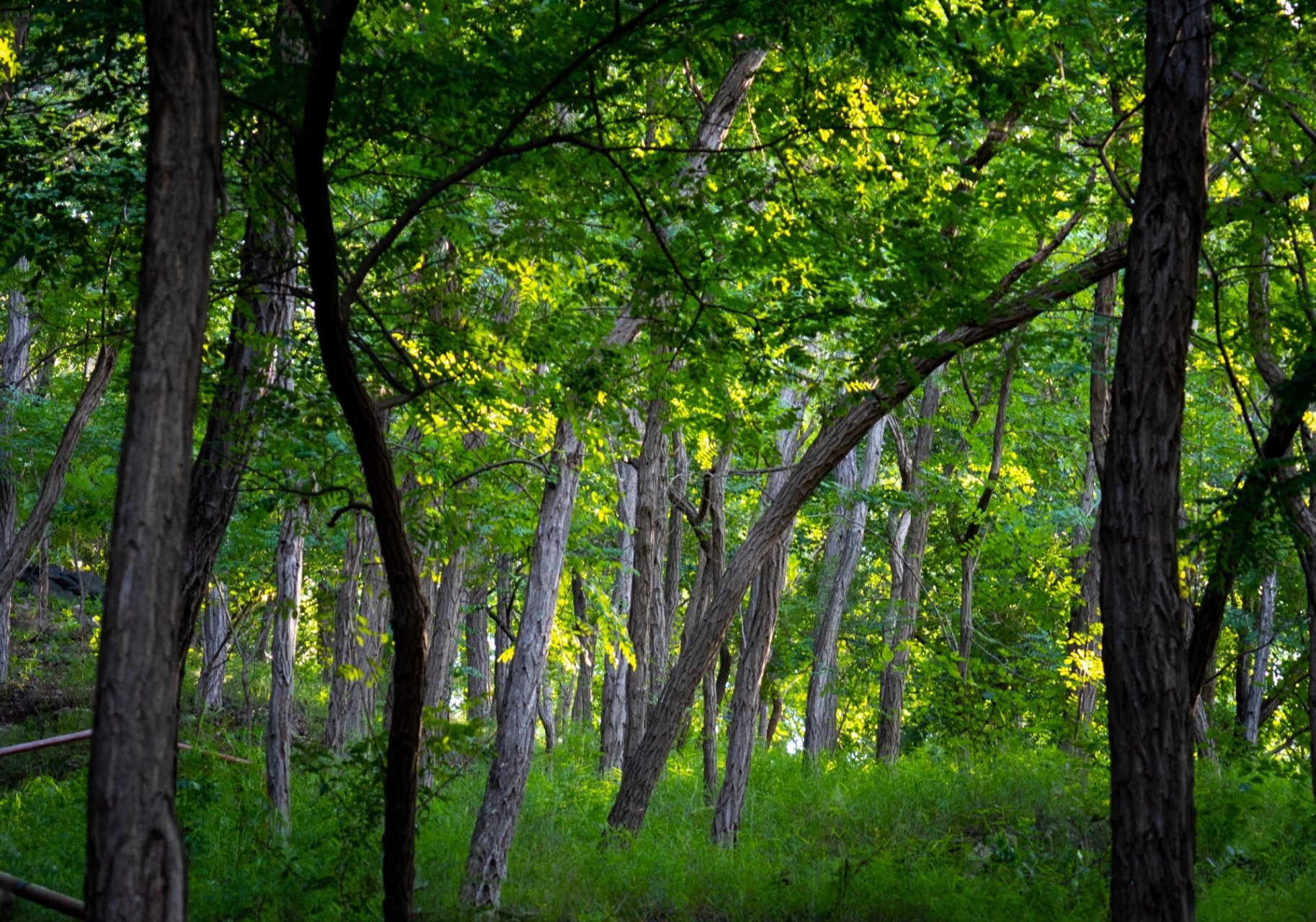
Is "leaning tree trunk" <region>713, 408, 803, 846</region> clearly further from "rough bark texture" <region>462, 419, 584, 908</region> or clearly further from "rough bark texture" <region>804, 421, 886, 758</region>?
"rough bark texture" <region>804, 421, 886, 758</region>

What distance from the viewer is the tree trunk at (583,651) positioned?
1166 centimetres

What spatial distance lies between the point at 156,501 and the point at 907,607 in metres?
14.0

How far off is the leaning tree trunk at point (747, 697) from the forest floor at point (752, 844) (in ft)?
1.12

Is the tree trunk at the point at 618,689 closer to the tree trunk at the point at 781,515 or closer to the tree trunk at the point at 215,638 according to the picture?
the tree trunk at the point at 781,515

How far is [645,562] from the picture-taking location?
12.9 m

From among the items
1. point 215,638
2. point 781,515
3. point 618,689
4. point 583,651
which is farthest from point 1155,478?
point 215,638

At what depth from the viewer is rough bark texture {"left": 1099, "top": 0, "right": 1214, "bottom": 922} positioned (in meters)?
5.18

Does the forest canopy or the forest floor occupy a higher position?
the forest canopy

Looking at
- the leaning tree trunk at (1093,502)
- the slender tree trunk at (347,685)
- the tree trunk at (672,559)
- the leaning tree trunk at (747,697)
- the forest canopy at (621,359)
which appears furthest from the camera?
the tree trunk at (672,559)

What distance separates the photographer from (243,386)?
6902 millimetres

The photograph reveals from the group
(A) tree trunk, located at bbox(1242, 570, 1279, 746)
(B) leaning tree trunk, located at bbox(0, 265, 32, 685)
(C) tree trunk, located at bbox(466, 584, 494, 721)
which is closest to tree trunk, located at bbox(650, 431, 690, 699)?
(C) tree trunk, located at bbox(466, 584, 494, 721)

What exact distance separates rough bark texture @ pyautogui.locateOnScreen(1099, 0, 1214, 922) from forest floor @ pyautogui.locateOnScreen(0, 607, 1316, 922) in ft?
9.40

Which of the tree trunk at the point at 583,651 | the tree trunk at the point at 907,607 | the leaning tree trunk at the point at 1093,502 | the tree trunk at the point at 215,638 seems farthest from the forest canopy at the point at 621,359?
the tree trunk at the point at 215,638

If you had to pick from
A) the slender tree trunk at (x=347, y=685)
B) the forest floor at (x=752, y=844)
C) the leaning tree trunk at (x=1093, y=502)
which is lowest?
the forest floor at (x=752, y=844)
